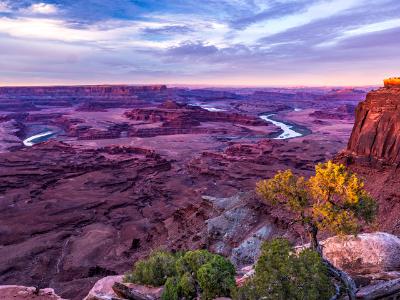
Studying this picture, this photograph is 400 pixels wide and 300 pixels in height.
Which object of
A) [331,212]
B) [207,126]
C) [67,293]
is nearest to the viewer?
[331,212]

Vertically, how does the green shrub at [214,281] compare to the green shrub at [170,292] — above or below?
above

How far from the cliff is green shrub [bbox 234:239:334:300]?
2469 cm

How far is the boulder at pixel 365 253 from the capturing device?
1964 cm

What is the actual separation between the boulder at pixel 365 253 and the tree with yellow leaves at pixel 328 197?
283 cm

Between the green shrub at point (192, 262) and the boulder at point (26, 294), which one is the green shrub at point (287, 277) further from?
the boulder at point (26, 294)

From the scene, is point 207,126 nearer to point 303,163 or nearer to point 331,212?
point 303,163

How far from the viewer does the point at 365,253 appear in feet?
67.0

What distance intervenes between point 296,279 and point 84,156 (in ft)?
296

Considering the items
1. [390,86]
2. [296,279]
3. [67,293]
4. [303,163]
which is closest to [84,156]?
[303,163]

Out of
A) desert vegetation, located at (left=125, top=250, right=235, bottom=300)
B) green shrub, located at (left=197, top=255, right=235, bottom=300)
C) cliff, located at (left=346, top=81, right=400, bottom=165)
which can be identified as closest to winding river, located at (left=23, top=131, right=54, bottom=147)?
cliff, located at (left=346, top=81, right=400, bottom=165)

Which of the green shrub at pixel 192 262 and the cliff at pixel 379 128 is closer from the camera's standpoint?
the green shrub at pixel 192 262

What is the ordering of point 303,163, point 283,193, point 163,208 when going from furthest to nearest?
point 303,163
point 163,208
point 283,193

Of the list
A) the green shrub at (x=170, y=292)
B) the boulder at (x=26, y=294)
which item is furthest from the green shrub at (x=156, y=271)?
the boulder at (x=26, y=294)

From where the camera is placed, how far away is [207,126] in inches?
6186
